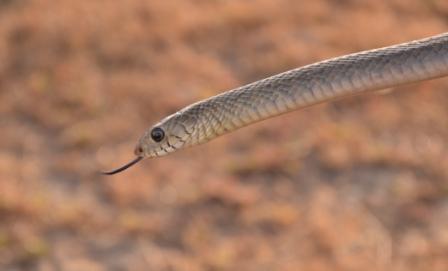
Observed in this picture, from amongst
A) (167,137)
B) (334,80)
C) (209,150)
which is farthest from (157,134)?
(209,150)

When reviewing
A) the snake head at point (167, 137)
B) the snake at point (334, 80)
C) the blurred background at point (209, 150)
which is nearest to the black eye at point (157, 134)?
the snake head at point (167, 137)

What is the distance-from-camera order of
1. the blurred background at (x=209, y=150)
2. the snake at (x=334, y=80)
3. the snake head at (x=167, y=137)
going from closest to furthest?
the snake at (x=334, y=80) < the snake head at (x=167, y=137) < the blurred background at (x=209, y=150)

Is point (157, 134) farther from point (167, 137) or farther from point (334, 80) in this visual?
point (334, 80)

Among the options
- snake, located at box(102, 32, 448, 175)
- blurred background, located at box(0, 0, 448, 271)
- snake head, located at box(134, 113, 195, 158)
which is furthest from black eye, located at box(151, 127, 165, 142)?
blurred background, located at box(0, 0, 448, 271)

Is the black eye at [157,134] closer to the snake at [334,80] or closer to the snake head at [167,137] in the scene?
the snake head at [167,137]

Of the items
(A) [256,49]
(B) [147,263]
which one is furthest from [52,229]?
(A) [256,49]

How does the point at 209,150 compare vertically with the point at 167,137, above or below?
below
